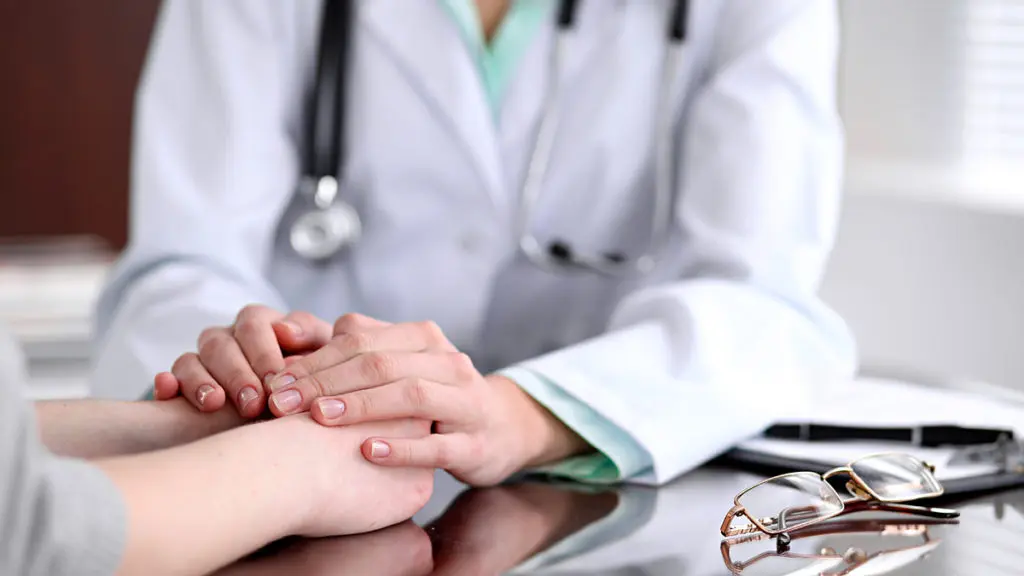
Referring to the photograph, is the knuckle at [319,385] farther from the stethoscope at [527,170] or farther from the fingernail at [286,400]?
the stethoscope at [527,170]

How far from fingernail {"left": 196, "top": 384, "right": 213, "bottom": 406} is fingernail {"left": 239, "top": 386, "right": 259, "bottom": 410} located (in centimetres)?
2

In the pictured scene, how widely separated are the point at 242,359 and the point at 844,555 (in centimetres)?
39

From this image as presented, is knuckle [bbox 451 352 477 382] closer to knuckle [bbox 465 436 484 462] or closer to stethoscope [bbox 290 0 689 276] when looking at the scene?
knuckle [bbox 465 436 484 462]

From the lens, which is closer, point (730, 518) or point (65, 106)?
point (730, 518)

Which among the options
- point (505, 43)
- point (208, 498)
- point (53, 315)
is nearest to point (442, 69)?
point (505, 43)

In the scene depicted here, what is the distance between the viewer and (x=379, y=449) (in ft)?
2.06

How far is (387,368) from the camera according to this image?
679mm

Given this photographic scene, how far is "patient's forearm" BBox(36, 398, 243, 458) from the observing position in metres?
0.63

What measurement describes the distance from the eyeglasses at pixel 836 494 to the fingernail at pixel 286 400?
0.83ft

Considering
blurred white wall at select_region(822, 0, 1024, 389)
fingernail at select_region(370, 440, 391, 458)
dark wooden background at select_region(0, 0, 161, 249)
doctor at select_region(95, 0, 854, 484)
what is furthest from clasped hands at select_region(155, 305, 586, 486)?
dark wooden background at select_region(0, 0, 161, 249)

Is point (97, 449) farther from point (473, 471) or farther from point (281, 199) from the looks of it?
point (281, 199)

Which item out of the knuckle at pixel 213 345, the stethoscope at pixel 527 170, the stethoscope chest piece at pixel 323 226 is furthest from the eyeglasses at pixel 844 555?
the stethoscope chest piece at pixel 323 226

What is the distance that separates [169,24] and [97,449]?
2.02ft

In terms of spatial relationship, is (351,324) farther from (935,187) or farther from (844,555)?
(935,187)
